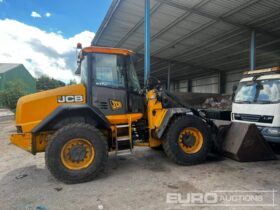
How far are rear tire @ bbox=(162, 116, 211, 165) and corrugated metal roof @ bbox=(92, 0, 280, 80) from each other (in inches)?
135

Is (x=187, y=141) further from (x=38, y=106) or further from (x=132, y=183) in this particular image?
(x=38, y=106)

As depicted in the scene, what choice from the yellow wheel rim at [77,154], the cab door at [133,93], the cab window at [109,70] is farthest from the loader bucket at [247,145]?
the yellow wheel rim at [77,154]

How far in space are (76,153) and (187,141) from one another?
2364 mm

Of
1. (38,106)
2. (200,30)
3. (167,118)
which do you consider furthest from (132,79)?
(200,30)

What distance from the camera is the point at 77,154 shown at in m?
3.97

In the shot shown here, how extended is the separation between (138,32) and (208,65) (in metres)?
11.8

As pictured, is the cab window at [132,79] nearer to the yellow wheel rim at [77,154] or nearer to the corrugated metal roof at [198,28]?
the yellow wheel rim at [77,154]

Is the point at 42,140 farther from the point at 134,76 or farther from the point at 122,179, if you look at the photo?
the point at 134,76

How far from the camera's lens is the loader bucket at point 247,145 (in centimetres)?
471

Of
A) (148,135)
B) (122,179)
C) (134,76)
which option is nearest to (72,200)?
(122,179)

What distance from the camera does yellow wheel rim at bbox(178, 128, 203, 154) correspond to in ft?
15.7

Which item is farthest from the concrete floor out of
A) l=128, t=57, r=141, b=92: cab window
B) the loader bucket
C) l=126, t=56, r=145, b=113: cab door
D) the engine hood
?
l=128, t=57, r=141, b=92: cab window

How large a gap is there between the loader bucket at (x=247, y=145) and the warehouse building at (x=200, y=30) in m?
2.98

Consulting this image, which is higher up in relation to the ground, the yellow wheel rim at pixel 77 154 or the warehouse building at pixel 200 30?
the warehouse building at pixel 200 30
